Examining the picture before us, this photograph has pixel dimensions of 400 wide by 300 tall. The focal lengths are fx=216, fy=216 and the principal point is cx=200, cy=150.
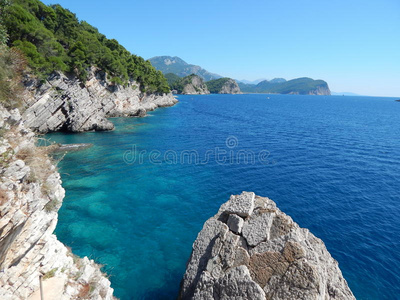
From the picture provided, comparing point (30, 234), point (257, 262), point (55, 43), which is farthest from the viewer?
point (55, 43)

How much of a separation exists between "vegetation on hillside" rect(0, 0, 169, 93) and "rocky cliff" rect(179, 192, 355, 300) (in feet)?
144

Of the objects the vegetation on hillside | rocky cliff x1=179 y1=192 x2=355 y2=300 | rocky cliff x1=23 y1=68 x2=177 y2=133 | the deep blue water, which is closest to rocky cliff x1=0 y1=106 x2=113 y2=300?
the deep blue water

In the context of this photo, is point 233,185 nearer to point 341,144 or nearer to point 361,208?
point 361,208

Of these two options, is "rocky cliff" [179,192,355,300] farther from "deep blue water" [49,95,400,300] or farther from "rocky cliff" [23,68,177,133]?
"rocky cliff" [23,68,177,133]

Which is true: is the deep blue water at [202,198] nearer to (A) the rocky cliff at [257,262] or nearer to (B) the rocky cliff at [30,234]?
(B) the rocky cliff at [30,234]

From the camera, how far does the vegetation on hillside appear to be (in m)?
38.9

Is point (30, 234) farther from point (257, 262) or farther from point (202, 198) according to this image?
point (202, 198)

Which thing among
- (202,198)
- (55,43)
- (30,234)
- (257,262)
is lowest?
(202,198)

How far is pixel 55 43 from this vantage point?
4834 cm

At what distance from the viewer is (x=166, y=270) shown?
15445 mm

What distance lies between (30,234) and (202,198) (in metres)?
17.3

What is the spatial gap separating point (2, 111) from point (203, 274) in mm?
13667

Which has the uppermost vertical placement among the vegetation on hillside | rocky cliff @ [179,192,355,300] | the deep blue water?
the vegetation on hillside

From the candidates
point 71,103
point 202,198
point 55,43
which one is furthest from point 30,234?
point 55,43
